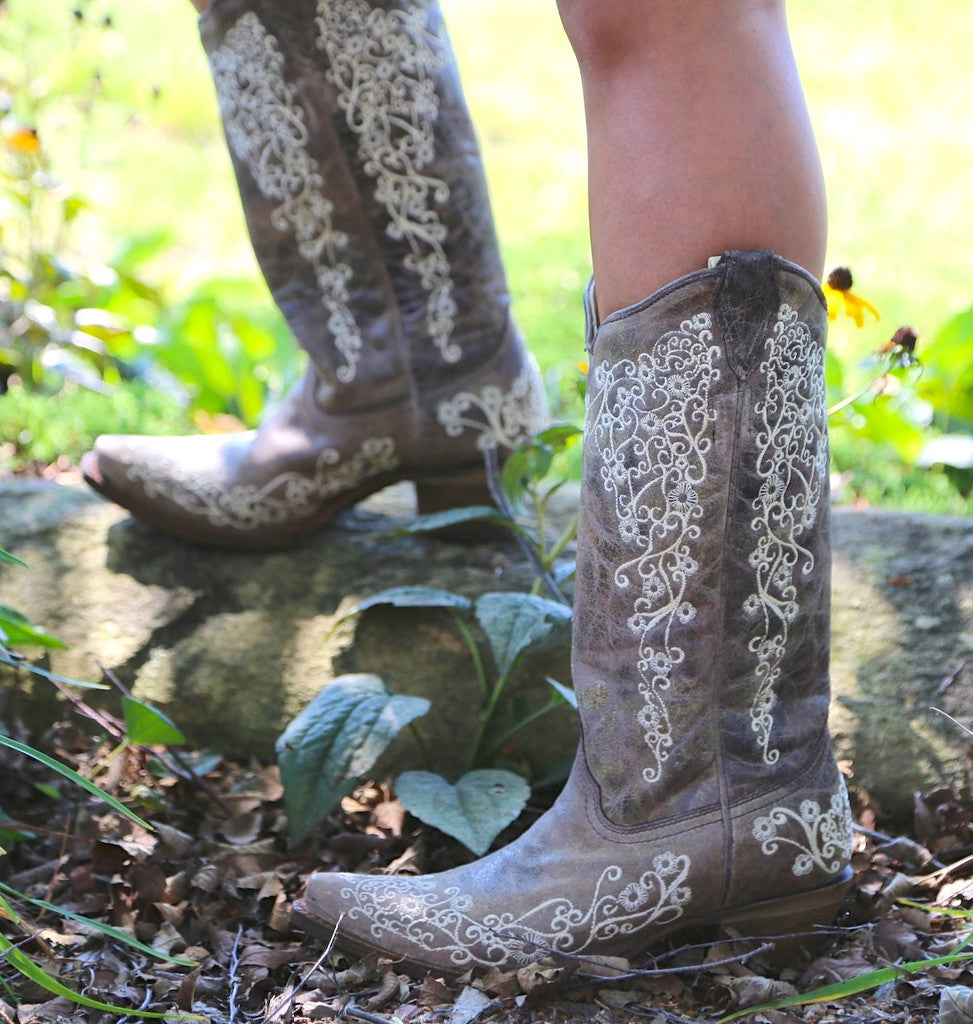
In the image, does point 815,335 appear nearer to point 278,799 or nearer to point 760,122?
point 760,122

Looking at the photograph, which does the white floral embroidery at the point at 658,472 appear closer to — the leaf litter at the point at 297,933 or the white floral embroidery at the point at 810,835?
the white floral embroidery at the point at 810,835

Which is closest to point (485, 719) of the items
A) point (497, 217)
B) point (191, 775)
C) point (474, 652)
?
point (474, 652)

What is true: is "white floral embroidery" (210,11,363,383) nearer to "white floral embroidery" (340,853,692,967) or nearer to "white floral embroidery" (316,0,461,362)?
"white floral embroidery" (316,0,461,362)

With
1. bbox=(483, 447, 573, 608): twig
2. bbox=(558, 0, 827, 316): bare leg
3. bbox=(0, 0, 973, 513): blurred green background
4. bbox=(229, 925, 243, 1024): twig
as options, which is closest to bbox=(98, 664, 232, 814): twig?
bbox=(229, 925, 243, 1024): twig

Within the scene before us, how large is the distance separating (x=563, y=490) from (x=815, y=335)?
1011mm

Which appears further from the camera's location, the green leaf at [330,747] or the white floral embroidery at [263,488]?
the white floral embroidery at [263,488]

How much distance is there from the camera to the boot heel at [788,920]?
4.16 feet

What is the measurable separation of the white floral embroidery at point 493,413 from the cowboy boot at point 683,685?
0.52 meters

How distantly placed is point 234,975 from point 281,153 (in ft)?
3.64

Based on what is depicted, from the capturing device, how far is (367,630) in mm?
1739

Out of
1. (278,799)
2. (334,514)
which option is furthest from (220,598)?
(278,799)

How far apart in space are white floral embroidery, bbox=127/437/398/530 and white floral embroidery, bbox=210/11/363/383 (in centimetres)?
14

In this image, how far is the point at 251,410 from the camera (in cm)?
299

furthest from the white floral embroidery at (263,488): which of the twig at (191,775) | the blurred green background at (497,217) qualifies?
the blurred green background at (497,217)
